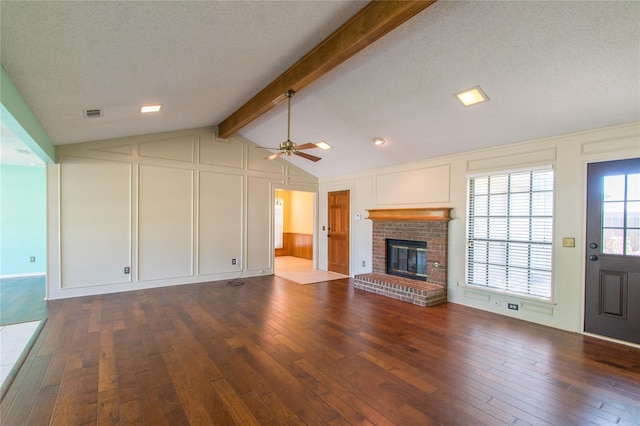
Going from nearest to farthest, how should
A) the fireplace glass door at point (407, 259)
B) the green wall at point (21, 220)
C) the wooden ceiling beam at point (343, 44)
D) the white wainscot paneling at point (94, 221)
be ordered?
the wooden ceiling beam at point (343, 44)
the white wainscot paneling at point (94, 221)
the fireplace glass door at point (407, 259)
the green wall at point (21, 220)

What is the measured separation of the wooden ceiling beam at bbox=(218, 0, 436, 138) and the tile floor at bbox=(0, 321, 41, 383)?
3932 millimetres

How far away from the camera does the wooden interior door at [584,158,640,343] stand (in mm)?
3375

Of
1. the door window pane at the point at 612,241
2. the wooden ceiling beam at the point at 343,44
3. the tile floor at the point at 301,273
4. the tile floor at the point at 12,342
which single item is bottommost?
the tile floor at the point at 301,273

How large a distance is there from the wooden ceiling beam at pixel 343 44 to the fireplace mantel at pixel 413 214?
3011mm

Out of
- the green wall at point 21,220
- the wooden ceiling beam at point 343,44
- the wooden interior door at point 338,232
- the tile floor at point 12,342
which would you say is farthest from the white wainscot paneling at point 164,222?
the wooden interior door at point 338,232

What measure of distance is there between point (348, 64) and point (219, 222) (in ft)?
14.1

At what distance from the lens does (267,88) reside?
4285 millimetres

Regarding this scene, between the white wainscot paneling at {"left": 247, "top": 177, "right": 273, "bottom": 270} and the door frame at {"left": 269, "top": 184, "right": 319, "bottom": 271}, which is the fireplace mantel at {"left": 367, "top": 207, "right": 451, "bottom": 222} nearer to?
the door frame at {"left": 269, "top": 184, "right": 319, "bottom": 271}

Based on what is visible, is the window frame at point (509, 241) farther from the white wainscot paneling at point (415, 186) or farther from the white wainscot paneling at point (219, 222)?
the white wainscot paneling at point (219, 222)

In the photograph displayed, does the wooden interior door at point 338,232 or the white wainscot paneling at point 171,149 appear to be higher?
the white wainscot paneling at point 171,149

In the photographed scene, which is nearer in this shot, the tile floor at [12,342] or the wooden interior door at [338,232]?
the tile floor at [12,342]

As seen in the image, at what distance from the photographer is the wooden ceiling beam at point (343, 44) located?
7.87ft

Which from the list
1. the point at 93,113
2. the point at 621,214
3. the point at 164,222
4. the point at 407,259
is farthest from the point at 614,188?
the point at 164,222

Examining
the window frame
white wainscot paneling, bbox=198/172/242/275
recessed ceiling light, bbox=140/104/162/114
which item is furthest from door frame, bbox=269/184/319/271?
the window frame
